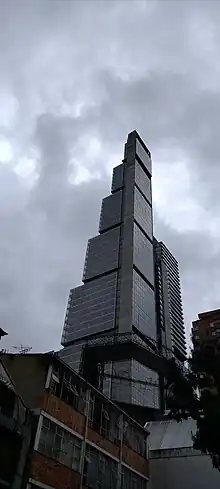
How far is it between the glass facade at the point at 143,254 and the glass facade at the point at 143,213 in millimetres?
3091

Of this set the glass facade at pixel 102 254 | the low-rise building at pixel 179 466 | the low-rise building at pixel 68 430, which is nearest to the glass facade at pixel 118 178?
the glass facade at pixel 102 254

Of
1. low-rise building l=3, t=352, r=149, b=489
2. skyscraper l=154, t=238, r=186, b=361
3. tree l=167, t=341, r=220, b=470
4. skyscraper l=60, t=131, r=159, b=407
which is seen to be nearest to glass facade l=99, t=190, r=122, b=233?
skyscraper l=60, t=131, r=159, b=407

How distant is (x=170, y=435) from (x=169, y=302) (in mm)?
94719

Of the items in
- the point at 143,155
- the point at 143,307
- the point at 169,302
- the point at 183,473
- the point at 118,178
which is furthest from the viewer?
the point at 169,302

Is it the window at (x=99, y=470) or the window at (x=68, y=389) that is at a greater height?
the window at (x=68, y=389)

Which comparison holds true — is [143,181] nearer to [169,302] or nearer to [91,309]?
[169,302]

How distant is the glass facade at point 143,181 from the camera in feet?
375

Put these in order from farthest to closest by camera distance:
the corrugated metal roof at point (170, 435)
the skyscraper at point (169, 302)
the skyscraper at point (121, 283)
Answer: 1. the skyscraper at point (169, 302)
2. the skyscraper at point (121, 283)
3. the corrugated metal roof at point (170, 435)

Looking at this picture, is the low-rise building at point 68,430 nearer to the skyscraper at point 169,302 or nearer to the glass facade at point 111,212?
the skyscraper at point 169,302

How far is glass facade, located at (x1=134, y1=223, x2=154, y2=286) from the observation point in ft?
318

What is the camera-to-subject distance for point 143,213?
109 metres

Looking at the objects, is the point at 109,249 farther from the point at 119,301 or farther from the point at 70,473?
the point at 70,473

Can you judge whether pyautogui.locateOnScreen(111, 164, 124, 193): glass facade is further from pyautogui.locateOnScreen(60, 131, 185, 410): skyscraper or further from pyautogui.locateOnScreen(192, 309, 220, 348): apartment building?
pyautogui.locateOnScreen(192, 309, 220, 348): apartment building

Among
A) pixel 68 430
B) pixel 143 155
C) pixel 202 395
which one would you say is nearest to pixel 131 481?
pixel 68 430
